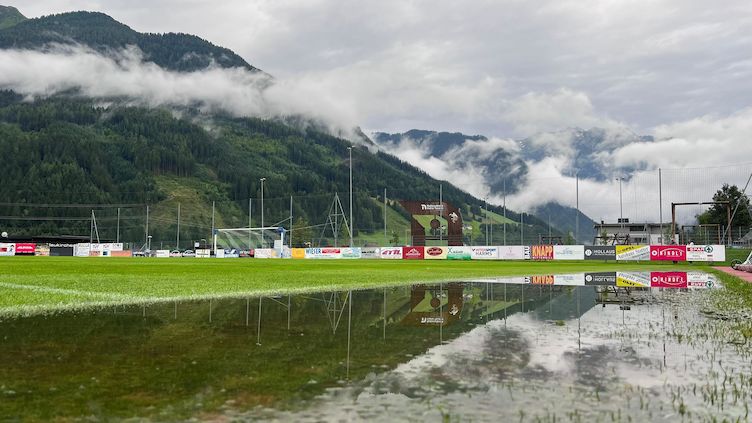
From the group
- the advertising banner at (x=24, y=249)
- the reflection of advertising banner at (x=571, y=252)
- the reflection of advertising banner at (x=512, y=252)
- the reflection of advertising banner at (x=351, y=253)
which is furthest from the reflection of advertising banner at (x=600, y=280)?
the advertising banner at (x=24, y=249)

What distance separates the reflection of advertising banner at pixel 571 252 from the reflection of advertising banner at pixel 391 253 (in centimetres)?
2060

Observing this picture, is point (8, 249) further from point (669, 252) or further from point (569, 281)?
point (569, 281)

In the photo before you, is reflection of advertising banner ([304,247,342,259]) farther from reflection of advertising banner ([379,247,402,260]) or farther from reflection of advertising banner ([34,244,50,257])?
reflection of advertising banner ([34,244,50,257])

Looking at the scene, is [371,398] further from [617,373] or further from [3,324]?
[3,324]

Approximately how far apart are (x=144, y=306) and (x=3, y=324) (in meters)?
3.80

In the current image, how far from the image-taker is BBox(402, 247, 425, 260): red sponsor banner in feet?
256

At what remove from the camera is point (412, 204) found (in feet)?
289

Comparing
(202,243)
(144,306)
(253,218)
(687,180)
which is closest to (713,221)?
(687,180)

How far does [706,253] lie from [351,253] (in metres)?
42.2

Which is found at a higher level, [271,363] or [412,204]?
[412,204]

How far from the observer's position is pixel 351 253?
81.3 meters

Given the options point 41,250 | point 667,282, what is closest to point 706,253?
point 667,282

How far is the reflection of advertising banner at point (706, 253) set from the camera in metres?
59.2

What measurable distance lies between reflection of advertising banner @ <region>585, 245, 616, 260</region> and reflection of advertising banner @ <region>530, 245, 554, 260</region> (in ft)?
14.0
